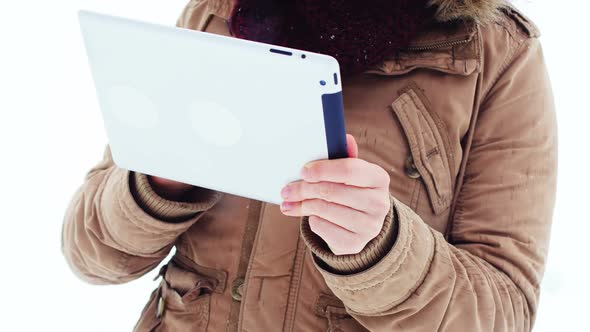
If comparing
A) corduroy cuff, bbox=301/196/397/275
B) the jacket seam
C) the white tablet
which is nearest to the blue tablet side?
the white tablet

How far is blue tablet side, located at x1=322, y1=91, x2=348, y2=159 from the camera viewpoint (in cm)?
58

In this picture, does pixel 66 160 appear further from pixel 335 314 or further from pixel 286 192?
pixel 286 192

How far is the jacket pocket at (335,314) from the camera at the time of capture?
856mm

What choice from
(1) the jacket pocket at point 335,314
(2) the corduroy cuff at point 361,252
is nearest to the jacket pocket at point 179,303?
(1) the jacket pocket at point 335,314

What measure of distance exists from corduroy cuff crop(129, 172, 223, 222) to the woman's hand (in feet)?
0.80

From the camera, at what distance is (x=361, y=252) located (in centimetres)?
67

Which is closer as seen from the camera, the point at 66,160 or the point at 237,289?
the point at 237,289

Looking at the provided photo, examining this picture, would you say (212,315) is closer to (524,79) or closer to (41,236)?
(524,79)

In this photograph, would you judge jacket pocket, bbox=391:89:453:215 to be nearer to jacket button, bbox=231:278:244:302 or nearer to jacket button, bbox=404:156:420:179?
jacket button, bbox=404:156:420:179

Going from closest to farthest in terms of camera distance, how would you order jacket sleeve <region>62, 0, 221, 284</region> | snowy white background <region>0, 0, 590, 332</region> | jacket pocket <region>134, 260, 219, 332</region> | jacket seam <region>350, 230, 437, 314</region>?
jacket seam <region>350, 230, 437, 314</region>
jacket sleeve <region>62, 0, 221, 284</region>
jacket pocket <region>134, 260, 219, 332</region>
snowy white background <region>0, 0, 590, 332</region>

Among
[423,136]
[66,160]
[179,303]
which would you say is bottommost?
[66,160]

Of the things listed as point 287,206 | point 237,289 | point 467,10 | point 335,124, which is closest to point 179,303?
point 237,289

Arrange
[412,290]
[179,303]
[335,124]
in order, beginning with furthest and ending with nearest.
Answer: [179,303]
[412,290]
[335,124]

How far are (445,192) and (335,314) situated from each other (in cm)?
23
